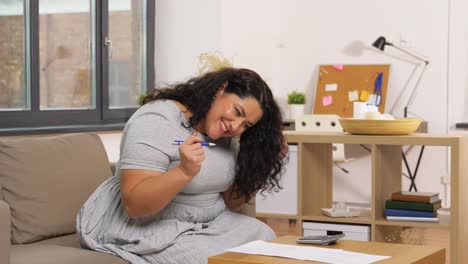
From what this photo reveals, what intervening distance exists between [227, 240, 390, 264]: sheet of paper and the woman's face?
0.40 meters

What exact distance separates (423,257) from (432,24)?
4.66m

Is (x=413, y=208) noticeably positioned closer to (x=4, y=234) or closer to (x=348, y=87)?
(x=4, y=234)

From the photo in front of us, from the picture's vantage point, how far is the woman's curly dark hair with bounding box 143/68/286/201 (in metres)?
2.92

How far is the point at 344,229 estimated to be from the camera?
387 centimetres

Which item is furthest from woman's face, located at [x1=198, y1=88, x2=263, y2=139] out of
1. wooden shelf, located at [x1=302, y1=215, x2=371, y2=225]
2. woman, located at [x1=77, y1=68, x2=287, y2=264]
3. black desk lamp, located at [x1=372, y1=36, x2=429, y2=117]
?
black desk lamp, located at [x1=372, y1=36, x2=429, y2=117]

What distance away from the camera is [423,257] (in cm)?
254

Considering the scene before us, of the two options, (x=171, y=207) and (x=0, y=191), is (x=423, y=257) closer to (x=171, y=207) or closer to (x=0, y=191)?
(x=171, y=207)

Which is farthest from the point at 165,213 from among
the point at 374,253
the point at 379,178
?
the point at 379,178

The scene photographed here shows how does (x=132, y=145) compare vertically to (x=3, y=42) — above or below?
below

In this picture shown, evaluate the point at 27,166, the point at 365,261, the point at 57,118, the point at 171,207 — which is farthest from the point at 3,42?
the point at 365,261

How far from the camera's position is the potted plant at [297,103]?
276 inches

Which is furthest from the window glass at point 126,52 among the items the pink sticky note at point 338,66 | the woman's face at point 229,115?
the woman's face at point 229,115

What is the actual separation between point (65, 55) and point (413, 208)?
2.63 m

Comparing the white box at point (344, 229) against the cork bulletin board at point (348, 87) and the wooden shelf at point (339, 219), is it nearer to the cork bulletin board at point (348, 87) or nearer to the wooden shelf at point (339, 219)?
the wooden shelf at point (339, 219)
